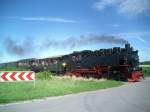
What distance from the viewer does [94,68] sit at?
1272 inches

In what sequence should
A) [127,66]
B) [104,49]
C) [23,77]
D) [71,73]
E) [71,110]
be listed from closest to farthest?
[71,110], [23,77], [127,66], [104,49], [71,73]

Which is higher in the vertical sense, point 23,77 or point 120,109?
point 23,77

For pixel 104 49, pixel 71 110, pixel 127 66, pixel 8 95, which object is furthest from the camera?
pixel 104 49

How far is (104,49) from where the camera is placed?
31688mm

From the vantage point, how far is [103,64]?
3164 centimetres

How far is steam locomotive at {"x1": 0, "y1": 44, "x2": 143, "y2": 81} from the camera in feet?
97.1

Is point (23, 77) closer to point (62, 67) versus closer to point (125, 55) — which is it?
point (125, 55)

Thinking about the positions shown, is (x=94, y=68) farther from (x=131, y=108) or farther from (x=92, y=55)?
(x=131, y=108)

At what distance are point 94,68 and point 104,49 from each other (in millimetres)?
2681

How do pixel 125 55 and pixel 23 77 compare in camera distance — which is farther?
Result: pixel 125 55

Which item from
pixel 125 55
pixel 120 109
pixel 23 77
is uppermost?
pixel 125 55

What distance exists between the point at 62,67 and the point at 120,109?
27.7 metres

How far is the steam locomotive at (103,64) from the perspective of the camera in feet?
97.1

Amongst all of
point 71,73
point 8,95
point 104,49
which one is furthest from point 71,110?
point 71,73
